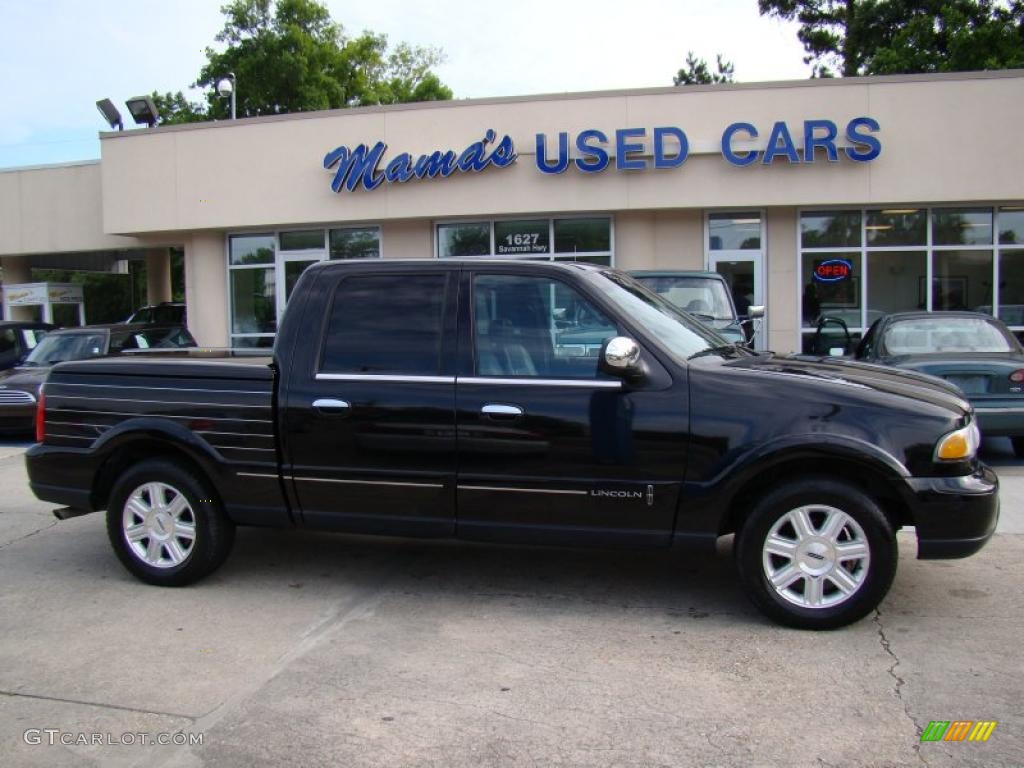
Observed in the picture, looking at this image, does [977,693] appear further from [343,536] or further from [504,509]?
[343,536]

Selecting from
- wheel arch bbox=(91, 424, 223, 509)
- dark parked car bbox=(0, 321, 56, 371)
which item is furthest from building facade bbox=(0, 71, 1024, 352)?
wheel arch bbox=(91, 424, 223, 509)

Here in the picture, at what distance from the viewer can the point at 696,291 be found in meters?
10.5

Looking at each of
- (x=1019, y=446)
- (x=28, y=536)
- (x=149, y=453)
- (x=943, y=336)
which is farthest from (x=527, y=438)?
(x=1019, y=446)

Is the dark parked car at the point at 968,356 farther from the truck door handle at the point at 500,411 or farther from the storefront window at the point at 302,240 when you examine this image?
the storefront window at the point at 302,240

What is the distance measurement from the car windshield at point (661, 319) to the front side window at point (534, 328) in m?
0.19

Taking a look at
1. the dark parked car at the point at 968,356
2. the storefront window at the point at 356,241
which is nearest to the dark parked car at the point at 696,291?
the dark parked car at the point at 968,356

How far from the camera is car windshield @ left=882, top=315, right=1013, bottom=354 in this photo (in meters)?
9.73

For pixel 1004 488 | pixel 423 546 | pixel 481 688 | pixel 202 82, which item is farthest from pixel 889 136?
pixel 202 82

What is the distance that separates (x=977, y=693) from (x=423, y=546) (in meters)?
3.58

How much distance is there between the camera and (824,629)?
4512mm

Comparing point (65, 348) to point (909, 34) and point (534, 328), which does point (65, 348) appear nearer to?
point (534, 328)

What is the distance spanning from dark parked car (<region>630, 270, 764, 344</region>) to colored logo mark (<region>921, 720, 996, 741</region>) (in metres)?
6.83

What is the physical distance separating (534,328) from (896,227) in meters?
12.9

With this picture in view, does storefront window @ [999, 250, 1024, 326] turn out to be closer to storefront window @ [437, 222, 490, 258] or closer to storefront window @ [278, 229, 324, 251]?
storefront window @ [437, 222, 490, 258]
